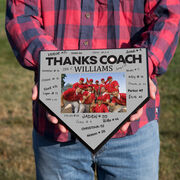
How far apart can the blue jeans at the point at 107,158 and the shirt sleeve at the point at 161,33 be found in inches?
10.5

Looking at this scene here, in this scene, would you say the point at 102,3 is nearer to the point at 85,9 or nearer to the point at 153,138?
the point at 85,9

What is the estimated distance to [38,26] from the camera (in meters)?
1.06

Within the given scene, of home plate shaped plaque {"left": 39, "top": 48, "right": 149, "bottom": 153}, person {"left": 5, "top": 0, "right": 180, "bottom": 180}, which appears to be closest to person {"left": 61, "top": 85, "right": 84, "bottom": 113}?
home plate shaped plaque {"left": 39, "top": 48, "right": 149, "bottom": 153}

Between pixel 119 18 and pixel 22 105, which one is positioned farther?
pixel 22 105

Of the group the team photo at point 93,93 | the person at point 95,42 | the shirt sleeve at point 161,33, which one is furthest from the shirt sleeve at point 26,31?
the shirt sleeve at point 161,33

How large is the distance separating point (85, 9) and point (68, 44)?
0.14 m

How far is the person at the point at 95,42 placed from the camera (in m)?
1.01

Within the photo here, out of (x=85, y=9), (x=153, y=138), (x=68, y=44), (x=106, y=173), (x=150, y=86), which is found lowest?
(x=106, y=173)

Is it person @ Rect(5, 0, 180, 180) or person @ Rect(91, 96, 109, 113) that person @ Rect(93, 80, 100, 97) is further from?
person @ Rect(5, 0, 180, 180)

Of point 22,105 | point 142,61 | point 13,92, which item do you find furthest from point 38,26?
point 13,92

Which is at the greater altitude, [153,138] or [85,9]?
[85,9]

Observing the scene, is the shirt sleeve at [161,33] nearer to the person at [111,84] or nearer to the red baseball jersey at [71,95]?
the person at [111,84]

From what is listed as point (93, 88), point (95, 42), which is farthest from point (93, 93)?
point (95, 42)

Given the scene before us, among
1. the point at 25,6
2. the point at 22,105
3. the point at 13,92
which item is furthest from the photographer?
the point at 13,92
